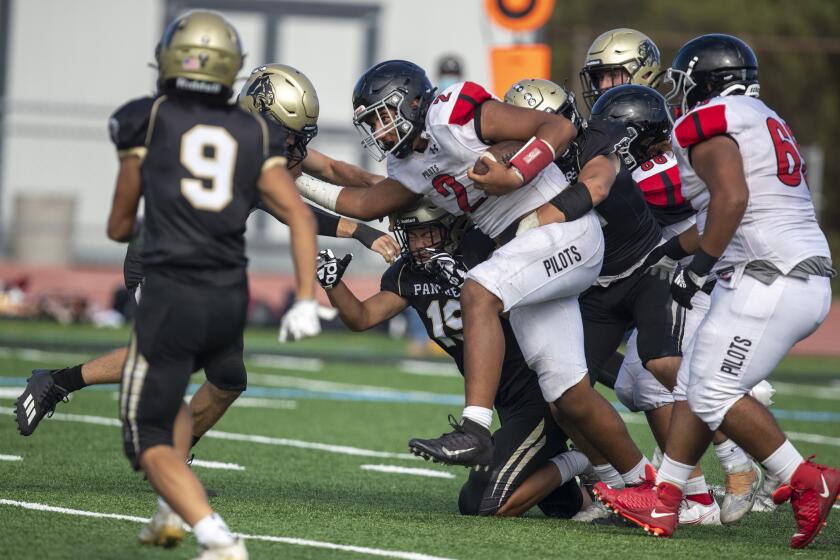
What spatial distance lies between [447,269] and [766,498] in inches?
74.4

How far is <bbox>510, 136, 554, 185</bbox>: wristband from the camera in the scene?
509 centimetres

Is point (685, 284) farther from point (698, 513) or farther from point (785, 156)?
point (698, 513)

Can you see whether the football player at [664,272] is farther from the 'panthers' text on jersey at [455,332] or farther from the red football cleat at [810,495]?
the red football cleat at [810,495]

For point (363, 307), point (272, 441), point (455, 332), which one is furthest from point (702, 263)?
point (272, 441)

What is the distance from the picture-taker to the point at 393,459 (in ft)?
23.6

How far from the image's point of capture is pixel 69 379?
5.83 meters

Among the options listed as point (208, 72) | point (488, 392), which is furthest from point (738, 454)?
point (208, 72)

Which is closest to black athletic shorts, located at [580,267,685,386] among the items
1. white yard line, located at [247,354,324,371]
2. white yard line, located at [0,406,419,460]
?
white yard line, located at [0,406,419,460]

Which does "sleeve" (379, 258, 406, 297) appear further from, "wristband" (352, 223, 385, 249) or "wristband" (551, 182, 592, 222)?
"wristband" (551, 182, 592, 222)

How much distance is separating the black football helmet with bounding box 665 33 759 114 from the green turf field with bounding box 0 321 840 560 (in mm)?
1767

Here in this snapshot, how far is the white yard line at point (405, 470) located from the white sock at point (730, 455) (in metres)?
1.46

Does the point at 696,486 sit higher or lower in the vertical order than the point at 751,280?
lower

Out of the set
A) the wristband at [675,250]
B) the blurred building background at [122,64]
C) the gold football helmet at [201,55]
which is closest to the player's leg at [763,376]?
the wristband at [675,250]

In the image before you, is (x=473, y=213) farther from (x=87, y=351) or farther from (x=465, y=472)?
(x=87, y=351)
